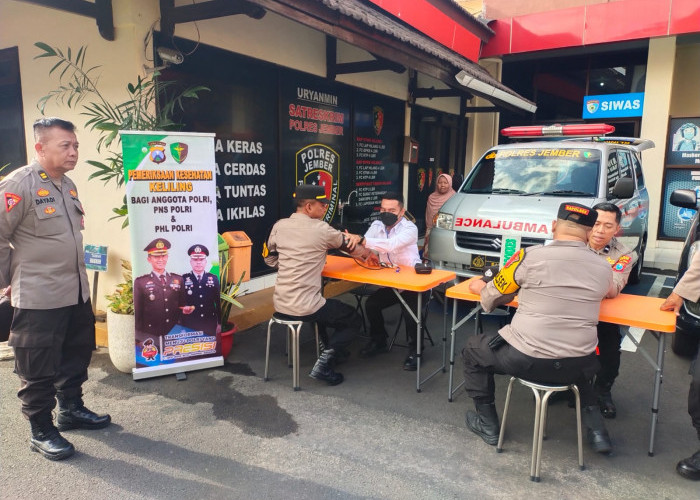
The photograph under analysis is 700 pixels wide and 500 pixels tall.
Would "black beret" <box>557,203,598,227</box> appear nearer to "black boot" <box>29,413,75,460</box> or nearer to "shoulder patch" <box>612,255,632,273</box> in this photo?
"shoulder patch" <box>612,255,632,273</box>

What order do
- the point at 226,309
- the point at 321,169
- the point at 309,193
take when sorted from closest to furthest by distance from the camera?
the point at 309,193, the point at 226,309, the point at 321,169

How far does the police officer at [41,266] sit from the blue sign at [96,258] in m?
1.70

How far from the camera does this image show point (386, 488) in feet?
9.22

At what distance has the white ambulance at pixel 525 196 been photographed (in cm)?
531

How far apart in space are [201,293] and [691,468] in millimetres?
3550

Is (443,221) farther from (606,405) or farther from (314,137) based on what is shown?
(606,405)

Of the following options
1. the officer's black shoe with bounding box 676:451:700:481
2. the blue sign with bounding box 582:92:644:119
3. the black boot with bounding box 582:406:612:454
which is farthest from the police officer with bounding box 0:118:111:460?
the blue sign with bounding box 582:92:644:119

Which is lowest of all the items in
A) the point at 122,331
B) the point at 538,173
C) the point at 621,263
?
the point at 122,331

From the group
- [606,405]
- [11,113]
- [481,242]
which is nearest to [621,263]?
[606,405]

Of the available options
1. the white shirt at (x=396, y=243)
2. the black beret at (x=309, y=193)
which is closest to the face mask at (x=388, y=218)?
the white shirt at (x=396, y=243)

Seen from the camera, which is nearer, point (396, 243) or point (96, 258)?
point (396, 243)

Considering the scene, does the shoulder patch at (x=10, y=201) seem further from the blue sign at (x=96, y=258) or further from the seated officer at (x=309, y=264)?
the blue sign at (x=96, y=258)

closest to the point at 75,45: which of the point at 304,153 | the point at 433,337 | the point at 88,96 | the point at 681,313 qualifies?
the point at 88,96

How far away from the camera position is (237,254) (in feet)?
16.0
